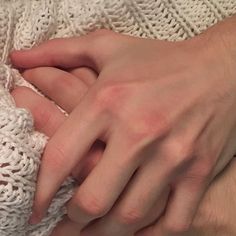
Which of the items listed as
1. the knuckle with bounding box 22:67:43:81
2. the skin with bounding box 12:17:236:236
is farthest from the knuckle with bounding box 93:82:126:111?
the knuckle with bounding box 22:67:43:81

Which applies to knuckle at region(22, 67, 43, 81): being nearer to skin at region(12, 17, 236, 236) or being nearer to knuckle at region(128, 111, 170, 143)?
skin at region(12, 17, 236, 236)

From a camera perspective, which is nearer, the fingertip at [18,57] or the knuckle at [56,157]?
the knuckle at [56,157]

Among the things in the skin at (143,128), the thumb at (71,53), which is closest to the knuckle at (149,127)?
the skin at (143,128)

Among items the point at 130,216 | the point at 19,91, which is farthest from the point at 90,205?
the point at 19,91

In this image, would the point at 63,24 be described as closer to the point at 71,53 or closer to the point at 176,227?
the point at 71,53

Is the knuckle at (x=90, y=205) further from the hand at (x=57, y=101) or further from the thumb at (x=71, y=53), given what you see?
the thumb at (x=71, y=53)

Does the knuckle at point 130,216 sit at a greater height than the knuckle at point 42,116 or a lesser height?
lesser

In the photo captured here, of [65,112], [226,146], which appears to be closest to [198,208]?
[226,146]
